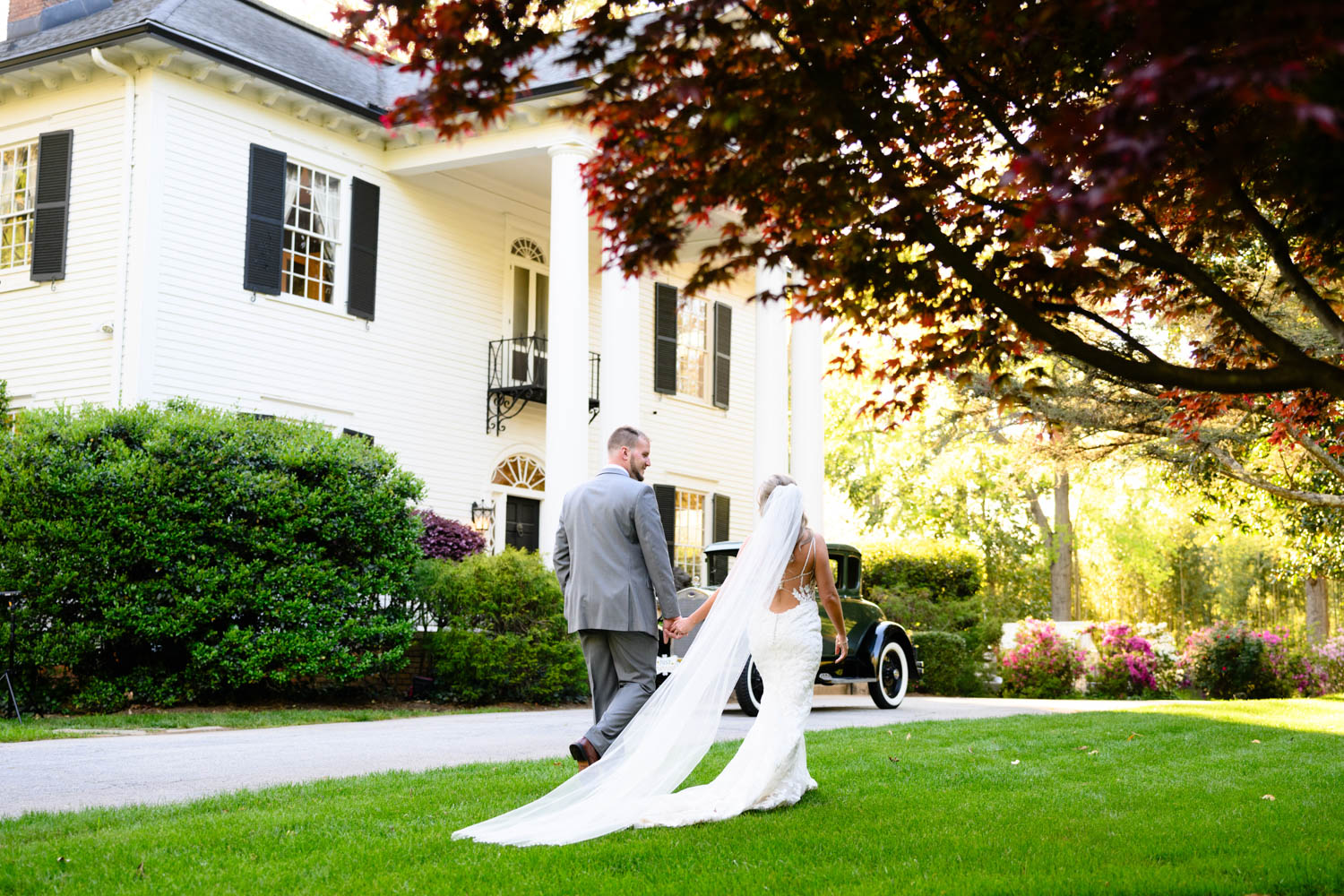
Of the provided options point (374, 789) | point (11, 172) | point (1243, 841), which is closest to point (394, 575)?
point (374, 789)

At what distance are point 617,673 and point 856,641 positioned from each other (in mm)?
7284

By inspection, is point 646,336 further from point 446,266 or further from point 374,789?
point 374,789

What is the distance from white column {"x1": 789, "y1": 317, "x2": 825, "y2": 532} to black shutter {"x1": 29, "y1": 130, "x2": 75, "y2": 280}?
1066 cm

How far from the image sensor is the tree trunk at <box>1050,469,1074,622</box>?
33.1 metres

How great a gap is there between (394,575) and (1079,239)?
10.8 m

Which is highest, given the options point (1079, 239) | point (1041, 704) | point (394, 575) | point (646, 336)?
point (646, 336)

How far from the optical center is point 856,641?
13.8 meters

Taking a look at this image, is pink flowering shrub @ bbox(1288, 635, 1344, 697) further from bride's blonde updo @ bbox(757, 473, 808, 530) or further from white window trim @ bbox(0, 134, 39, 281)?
white window trim @ bbox(0, 134, 39, 281)

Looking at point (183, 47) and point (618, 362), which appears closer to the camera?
point (183, 47)

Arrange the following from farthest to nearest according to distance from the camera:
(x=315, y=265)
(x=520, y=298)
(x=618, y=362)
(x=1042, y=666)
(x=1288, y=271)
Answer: (x=520, y=298) < (x=1042, y=666) < (x=618, y=362) < (x=315, y=265) < (x=1288, y=271)

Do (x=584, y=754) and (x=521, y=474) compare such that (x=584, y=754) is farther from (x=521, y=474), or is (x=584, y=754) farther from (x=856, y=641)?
(x=521, y=474)

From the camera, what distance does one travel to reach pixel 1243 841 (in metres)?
5.57

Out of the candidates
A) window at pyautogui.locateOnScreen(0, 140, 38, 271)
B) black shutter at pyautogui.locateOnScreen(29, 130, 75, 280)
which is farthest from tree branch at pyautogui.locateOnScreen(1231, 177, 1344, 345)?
window at pyautogui.locateOnScreen(0, 140, 38, 271)

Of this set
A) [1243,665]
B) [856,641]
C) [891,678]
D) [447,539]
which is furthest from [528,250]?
[1243,665]
